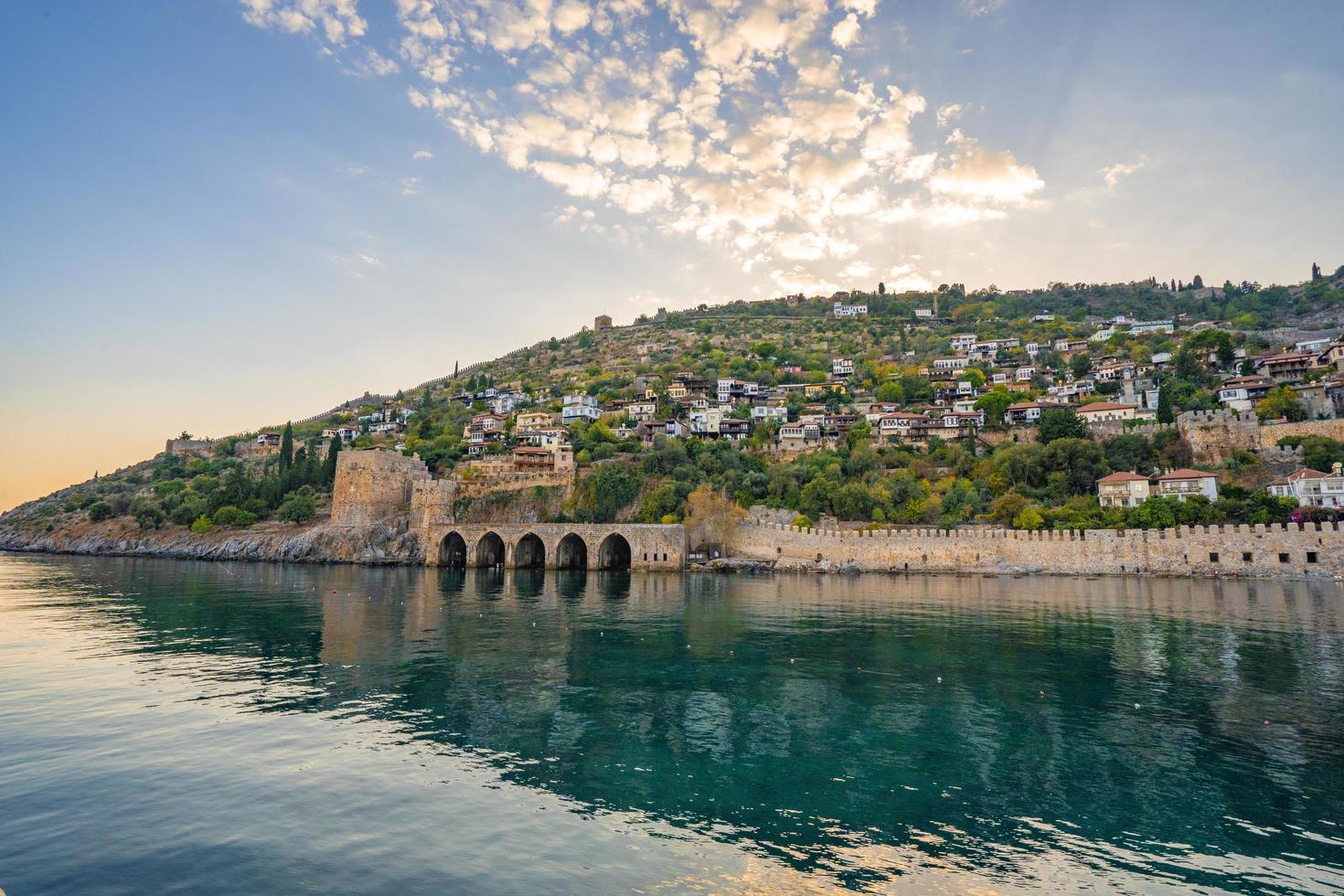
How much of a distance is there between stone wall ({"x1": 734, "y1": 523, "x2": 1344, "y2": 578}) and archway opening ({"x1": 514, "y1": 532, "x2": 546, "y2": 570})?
51.0 ft

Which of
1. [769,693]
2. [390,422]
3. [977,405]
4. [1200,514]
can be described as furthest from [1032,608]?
[390,422]

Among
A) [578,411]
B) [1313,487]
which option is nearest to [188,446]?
[578,411]

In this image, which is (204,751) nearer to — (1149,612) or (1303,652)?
(1303,652)

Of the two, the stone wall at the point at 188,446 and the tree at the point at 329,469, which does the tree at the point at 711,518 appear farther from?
the stone wall at the point at 188,446

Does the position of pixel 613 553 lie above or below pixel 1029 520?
below

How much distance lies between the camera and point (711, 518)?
49000 mm

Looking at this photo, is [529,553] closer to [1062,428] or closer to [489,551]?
[489,551]

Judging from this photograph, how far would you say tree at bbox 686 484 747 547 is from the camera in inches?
1913

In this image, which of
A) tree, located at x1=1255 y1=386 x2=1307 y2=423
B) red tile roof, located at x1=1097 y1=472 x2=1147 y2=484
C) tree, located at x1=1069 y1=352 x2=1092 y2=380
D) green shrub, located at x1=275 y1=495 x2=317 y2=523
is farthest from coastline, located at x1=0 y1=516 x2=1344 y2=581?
tree, located at x1=1069 y1=352 x2=1092 y2=380

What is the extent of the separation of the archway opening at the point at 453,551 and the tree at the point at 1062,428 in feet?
147

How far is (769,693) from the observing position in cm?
1347

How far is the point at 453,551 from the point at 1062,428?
48.0 metres

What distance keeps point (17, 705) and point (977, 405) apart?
234 ft

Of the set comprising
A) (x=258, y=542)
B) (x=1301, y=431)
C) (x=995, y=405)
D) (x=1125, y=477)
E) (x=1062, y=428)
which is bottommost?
(x=258, y=542)
